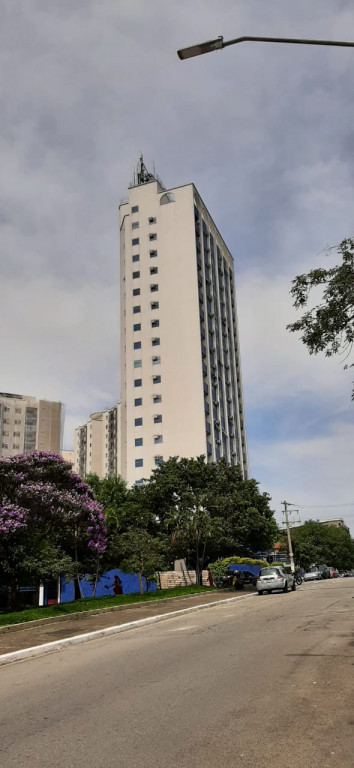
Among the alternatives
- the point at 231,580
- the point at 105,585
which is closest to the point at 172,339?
the point at 105,585

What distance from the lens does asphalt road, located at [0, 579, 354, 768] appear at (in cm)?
478

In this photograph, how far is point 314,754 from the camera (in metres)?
4.66

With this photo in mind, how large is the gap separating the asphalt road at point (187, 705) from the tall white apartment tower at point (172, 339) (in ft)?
182

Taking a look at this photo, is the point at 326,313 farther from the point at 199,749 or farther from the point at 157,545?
the point at 157,545

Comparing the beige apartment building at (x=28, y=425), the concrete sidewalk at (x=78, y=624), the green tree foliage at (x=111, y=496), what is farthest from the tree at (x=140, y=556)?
the beige apartment building at (x=28, y=425)

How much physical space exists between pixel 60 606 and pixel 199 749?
671 inches

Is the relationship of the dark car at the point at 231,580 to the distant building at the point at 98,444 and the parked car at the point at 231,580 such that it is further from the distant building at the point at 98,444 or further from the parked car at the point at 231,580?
the distant building at the point at 98,444

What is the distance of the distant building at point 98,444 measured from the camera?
130m

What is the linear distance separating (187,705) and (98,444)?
13089 centimetres

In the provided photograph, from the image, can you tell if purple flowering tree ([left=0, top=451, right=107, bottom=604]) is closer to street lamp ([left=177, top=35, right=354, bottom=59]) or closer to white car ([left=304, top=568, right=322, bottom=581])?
street lamp ([left=177, top=35, right=354, bottom=59])

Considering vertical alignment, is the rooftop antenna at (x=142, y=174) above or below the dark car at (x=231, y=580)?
above

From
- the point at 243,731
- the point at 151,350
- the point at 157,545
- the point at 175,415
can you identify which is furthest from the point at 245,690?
the point at 151,350

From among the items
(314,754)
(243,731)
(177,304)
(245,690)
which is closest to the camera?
(314,754)

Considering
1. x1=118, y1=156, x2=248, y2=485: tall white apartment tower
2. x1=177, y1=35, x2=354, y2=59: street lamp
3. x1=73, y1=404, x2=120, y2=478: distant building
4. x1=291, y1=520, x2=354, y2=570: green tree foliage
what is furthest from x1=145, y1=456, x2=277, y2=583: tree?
x1=73, y1=404, x2=120, y2=478: distant building
